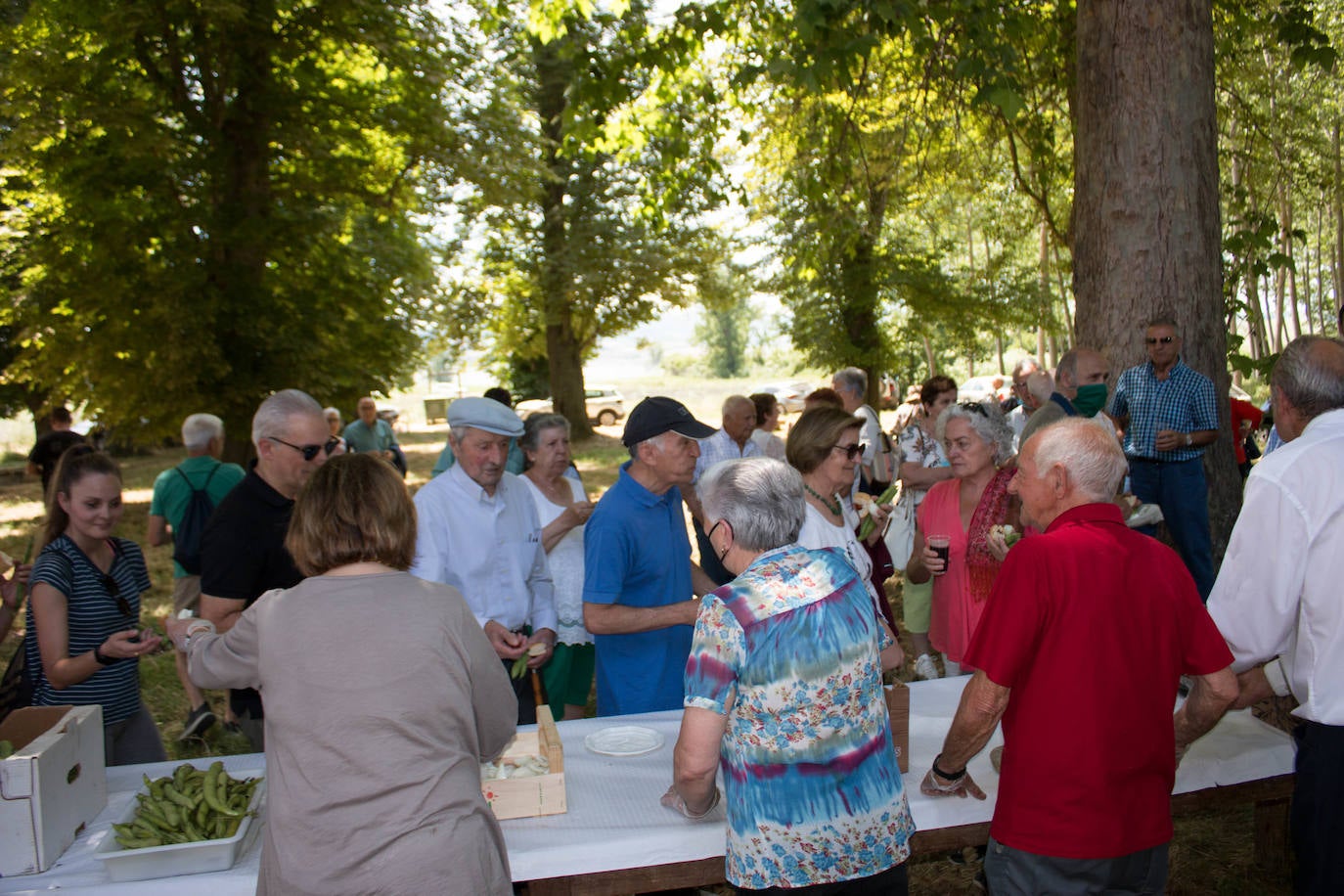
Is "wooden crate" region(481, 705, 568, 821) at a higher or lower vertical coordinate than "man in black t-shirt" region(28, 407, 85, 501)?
lower

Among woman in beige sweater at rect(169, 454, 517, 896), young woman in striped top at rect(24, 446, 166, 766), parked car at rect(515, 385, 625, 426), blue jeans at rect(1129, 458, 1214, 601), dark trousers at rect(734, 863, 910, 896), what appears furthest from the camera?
parked car at rect(515, 385, 625, 426)

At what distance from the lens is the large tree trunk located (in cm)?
496

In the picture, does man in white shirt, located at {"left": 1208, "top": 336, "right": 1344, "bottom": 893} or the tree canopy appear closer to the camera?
man in white shirt, located at {"left": 1208, "top": 336, "right": 1344, "bottom": 893}

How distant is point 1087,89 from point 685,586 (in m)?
3.75

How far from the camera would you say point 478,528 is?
3.62m

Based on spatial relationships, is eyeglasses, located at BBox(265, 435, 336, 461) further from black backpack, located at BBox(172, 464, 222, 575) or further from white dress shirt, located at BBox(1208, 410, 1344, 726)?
white dress shirt, located at BBox(1208, 410, 1344, 726)

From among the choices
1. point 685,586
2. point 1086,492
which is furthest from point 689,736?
point 685,586

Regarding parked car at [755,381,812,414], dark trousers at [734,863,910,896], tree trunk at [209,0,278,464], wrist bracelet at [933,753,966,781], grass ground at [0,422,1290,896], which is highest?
tree trunk at [209,0,278,464]

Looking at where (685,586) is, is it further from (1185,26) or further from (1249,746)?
(1185,26)

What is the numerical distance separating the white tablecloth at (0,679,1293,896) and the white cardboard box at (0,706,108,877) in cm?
5

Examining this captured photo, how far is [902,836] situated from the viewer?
2.04 m

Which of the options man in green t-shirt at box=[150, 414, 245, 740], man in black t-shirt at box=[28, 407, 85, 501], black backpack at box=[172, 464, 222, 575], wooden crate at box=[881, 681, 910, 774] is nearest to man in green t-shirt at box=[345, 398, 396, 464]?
man in black t-shirt at box=[28, 407, 85, 501]

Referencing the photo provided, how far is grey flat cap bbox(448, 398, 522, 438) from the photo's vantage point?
3.57 m

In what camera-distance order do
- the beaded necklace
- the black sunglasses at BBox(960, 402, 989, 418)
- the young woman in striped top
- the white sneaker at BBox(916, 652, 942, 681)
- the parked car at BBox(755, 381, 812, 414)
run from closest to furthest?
the young woman in striped top
the beaded necklace
the black sunglasses at BBox(960, 402, 989, 418)
the white sneaker at BBox(916, 652, 942, 681)
the parked car at BBox(755, 381, 812, 414)
